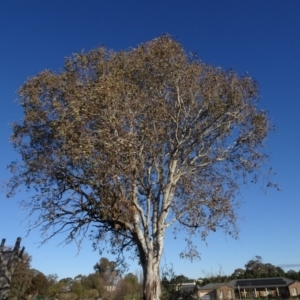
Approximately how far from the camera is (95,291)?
7238 cm

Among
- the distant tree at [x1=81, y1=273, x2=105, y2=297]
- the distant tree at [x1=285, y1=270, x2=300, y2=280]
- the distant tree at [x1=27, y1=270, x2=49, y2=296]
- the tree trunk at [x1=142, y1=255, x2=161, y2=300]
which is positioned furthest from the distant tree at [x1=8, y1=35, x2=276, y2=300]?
the distant tree at [x1=285, y1=270, x2=300, y2=280]

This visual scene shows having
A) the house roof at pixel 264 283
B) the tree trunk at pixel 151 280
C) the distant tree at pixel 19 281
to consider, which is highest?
the house roof at pixel 264 283

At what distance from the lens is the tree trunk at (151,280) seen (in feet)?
48.1

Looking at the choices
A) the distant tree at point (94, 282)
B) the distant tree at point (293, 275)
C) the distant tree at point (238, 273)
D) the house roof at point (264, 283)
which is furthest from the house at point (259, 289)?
the distant tree at point (94, 282)

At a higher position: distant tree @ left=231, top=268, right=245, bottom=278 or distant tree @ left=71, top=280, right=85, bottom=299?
distant tree @ left=231, top=268, right=245, bottom=278

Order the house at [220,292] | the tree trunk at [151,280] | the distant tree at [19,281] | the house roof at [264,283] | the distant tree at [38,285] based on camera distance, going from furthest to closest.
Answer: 1. the house roof at [264,283]
2. the house at [220,292]
3. the distant tree at [38,285]
4. the distant tree at [19,281]
5. the tree trunk at [151,280]

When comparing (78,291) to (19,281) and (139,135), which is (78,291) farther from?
(139,135)

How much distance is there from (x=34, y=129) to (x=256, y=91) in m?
10.8

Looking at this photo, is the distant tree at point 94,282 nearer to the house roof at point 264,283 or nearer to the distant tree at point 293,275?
the house roof at point 264,283

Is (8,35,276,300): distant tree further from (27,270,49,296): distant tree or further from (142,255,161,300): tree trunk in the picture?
(27,270,49,296): distant tree

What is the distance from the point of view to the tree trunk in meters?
14.6

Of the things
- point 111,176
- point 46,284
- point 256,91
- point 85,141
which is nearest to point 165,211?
point 111,176

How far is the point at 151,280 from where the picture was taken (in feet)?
49.0

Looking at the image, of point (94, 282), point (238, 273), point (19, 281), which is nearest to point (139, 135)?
point (19, 281)
